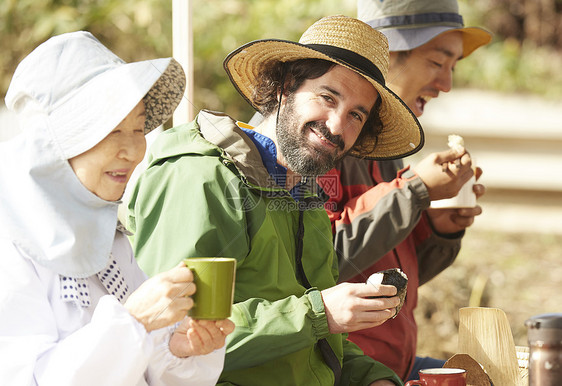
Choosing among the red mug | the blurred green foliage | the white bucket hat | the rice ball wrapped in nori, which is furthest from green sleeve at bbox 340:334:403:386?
the blurred green foliage

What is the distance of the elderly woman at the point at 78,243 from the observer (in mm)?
1347

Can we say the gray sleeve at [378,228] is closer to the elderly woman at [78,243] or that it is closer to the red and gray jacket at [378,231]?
the red and gray jacket at [378,231]

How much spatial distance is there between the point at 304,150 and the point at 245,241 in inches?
16.0

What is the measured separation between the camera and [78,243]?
147 cm

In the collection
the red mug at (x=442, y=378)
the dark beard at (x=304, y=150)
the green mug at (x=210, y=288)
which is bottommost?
the red mug at (x=442, y=378)

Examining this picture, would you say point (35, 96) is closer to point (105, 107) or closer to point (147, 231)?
point (105, 107)

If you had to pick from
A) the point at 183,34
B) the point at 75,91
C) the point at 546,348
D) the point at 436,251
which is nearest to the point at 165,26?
the point at 183,34

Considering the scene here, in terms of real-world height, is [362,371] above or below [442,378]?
below

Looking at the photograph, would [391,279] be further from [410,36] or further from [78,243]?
[410,36]

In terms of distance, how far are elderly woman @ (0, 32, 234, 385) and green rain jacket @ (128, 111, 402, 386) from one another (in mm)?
275

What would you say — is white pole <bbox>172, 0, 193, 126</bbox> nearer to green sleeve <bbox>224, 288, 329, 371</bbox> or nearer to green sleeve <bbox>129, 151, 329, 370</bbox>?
green sleeve <bbox>129, 151, 329, 370</bbox>

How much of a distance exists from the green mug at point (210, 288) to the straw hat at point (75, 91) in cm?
31

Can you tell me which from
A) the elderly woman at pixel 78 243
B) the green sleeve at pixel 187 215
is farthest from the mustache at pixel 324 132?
the elderly woman at pixel 78 243

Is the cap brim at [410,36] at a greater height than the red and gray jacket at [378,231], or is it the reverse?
the cap brim at [410,36]
